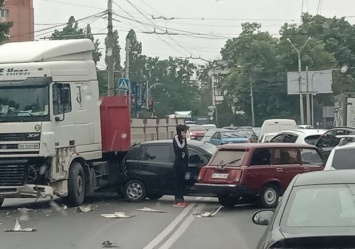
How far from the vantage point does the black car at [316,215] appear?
6.62 meters

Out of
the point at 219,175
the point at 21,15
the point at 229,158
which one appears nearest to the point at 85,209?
the point at 219,175

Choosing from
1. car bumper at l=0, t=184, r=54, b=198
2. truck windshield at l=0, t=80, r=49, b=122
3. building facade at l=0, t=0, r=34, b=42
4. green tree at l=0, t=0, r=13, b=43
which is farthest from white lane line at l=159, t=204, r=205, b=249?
building facade at l=0, t=0, r=34, b=42

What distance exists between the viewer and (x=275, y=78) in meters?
88.1

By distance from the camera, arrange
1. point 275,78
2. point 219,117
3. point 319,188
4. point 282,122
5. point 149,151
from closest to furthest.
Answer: point 319,188 → point 149,151 → point 282,122 → point 275,78 → point 219,117

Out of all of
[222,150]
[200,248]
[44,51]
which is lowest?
[200,248]

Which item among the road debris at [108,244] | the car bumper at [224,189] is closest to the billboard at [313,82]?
the car bumper at [224,189]

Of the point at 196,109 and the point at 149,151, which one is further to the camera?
the point at 196,109

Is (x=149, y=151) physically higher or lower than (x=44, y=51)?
lower

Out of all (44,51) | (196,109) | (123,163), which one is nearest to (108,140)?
(123,163)

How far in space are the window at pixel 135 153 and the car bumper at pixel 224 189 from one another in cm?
254

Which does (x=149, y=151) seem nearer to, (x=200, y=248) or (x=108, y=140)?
(x=108, y=140)

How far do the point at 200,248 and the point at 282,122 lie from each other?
3305 cm

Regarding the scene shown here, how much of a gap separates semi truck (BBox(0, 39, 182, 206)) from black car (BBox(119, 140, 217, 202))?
2.72 ft

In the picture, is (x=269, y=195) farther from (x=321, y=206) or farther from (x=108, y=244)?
(x=321, y=206)
